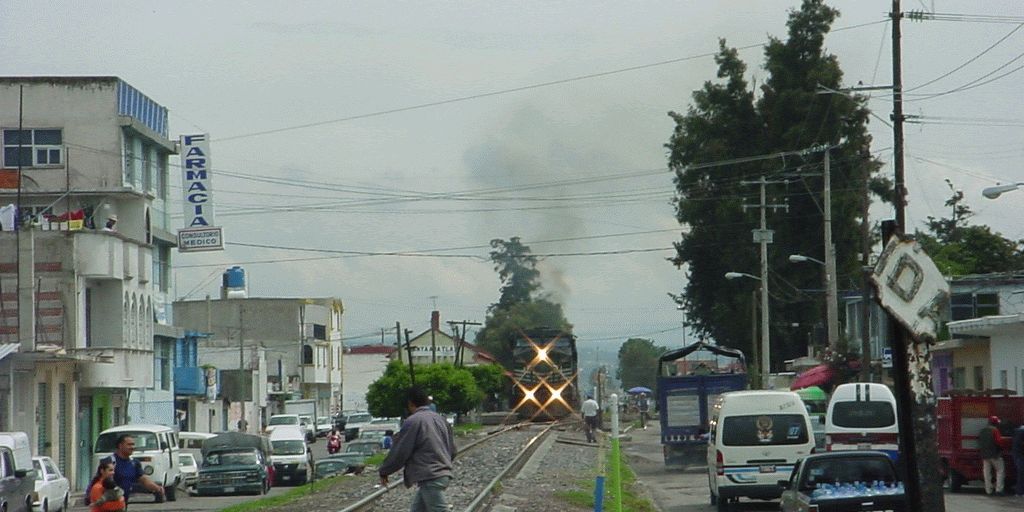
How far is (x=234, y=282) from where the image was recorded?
367 feet

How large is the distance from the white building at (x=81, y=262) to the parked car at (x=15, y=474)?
13.3 m

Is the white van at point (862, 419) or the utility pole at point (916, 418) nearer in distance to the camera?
the utility pole at point (916, 418)

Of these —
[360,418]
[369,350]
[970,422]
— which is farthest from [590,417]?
[369,350]

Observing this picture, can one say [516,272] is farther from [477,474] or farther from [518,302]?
[477,474]

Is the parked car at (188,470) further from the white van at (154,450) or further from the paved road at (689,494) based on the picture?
the paved road at (689,494)

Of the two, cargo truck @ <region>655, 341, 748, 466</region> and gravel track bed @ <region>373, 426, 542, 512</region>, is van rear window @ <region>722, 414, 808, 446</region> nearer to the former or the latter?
gravel track bed @ <region>373, 426, 542, 512</region>

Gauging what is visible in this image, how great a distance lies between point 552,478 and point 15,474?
14.2m

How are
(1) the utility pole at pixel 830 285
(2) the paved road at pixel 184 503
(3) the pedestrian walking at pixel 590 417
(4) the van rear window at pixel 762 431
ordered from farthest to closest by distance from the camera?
(3) the pedestrian walking at pixel 590 417 → (1) the utility pole at pixel 830 285 → (2) the paved road at pixel 184 503 → (4) the van rear window at pixel 762 431

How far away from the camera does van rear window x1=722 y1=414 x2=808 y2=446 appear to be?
87.7 ft

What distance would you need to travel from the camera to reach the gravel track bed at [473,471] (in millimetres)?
28008

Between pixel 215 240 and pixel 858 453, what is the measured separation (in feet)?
129

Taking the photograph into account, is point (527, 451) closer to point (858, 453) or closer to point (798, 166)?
point (798, 166)

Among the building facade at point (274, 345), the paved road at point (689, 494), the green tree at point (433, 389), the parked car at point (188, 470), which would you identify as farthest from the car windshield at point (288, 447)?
the building facade at point (274, 345)

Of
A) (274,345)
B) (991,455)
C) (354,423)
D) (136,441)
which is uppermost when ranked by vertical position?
(274,345)
